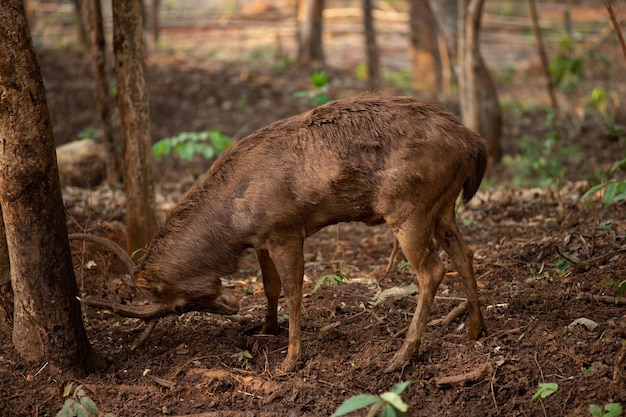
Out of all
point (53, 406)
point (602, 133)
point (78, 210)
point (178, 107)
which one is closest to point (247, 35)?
point (178, 107)

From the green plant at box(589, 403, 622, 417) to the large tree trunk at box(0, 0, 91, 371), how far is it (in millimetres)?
3320

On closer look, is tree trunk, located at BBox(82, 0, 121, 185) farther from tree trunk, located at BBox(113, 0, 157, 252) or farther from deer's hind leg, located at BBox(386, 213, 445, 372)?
deer's hind leg, located at BBox(386, 213, 445, 372)

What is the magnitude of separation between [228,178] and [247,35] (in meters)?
18.0

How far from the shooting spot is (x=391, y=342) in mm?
5547

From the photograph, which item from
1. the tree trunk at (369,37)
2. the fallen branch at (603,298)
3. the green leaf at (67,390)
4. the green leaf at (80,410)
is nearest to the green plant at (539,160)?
the tree trunk at (369,37)

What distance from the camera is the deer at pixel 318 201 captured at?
5.25m

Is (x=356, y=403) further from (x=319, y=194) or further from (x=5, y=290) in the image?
(x=5, y=290)

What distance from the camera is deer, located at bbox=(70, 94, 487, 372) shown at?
Answer: 207 inches

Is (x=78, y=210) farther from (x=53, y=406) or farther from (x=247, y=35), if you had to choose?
(x=247, y=35)

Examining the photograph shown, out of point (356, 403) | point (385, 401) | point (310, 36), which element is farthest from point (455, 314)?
point (310, 36)

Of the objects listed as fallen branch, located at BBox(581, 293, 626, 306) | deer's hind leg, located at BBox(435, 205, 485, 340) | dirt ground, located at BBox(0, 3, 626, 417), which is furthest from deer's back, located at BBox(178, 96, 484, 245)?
fallen branch, located at BBox(581, 293, 626, 306)

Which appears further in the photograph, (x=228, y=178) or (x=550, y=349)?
(x=228, y=178)

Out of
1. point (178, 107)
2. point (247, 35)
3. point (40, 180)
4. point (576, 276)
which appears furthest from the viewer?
point (247, 35)

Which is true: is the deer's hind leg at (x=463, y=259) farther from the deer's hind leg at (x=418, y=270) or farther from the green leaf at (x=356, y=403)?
the green leaf at (x=356, y=403)
